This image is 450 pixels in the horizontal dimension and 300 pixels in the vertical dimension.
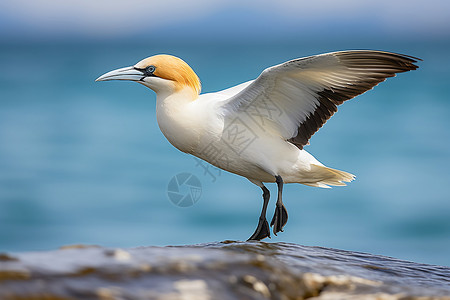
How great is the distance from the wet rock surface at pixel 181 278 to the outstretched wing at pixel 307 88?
89.9 inches

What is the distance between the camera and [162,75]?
600cm

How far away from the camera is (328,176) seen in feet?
21.2

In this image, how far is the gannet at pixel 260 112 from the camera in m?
5.64

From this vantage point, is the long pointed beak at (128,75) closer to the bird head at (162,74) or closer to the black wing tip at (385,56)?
the bird head at (162,74)

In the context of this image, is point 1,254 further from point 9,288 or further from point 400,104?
point 400,104

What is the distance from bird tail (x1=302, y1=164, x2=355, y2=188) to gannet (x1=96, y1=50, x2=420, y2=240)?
2.9 inches

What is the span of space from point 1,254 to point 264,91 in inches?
137

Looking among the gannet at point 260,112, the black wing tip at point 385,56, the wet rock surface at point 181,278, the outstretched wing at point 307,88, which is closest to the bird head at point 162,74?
the gannet at point 260,112

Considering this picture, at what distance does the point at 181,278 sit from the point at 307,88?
3515mm

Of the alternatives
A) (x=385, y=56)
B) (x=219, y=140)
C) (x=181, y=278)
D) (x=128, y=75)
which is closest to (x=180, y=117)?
(x=219, y=140)

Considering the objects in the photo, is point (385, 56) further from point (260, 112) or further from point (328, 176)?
point (328, 176)

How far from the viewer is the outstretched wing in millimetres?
5398

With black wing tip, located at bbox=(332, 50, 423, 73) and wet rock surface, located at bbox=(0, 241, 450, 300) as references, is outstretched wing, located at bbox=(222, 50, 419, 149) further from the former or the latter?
wet rock surface, located at bbox=(0, 241, 450, 300)

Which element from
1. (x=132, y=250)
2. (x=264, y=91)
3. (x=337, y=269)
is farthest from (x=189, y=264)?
(x=264, y=91)
